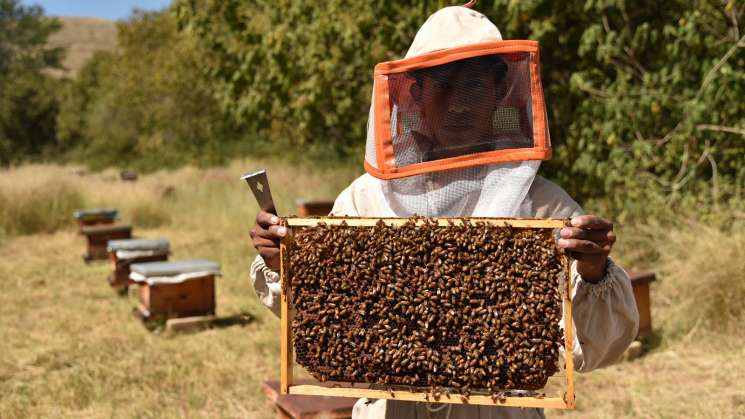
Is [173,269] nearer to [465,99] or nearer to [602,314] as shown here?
[465,99]

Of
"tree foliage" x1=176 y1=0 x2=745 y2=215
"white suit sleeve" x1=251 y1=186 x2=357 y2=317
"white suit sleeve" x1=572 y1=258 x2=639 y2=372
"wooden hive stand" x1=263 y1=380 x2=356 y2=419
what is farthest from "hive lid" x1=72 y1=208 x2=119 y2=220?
"white suit sleeve" x1=572 y1=258 x2=639 y2=372

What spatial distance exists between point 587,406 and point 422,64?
3333 mm

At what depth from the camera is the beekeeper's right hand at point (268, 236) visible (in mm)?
2061

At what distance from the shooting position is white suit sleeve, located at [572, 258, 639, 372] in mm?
1957

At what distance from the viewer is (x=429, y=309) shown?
191cm

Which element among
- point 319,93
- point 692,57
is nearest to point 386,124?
point 692,57

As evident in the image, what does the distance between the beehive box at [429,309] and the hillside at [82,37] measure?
84141mm

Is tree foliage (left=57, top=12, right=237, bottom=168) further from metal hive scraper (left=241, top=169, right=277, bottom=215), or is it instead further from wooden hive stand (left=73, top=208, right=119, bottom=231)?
metal hive scraper (left=241, top=169, right=277, bottom=215)

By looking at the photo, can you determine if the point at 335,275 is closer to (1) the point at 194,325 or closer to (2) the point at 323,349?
(2) the point at 323,349

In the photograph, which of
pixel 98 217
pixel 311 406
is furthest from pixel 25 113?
pixel 311 406

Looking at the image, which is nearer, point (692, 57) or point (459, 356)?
point (459, 356)

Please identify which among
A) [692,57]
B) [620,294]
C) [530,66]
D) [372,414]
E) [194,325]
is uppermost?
[692,57]

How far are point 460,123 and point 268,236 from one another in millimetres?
688

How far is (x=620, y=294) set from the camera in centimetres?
196
